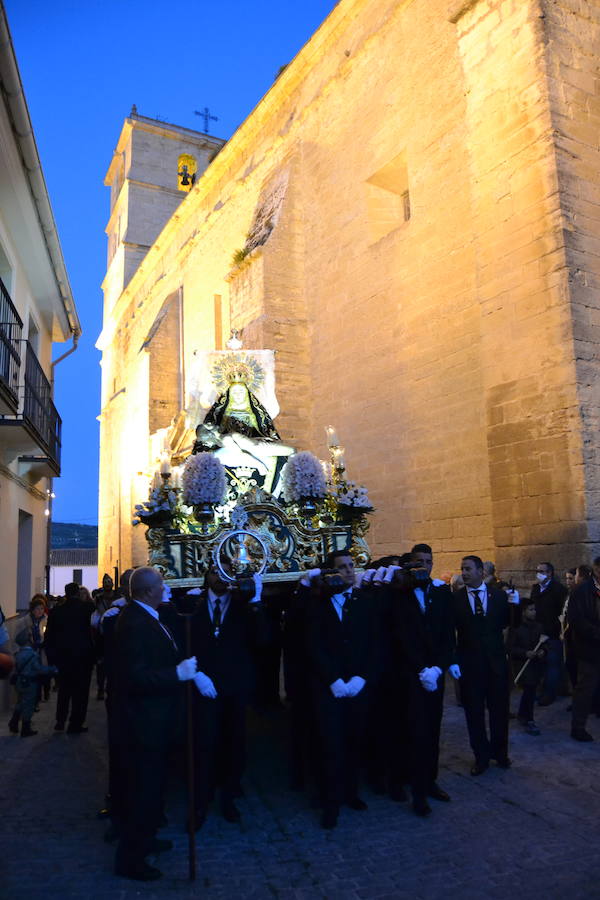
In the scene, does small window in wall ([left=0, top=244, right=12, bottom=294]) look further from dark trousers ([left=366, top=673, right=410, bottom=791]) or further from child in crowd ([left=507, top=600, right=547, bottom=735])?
child in crowd ([left=507, top=600, right=547, bottom=735])

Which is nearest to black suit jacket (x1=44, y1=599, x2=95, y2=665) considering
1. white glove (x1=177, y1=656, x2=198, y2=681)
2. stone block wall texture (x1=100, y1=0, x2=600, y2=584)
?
white glove (x1=177, y1=656, x2=198, y2=681)

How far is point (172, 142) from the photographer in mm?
29016

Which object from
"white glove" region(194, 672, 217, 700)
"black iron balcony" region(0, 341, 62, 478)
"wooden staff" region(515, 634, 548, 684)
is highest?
"black iron balcony" region(0, 341, 62, 478)

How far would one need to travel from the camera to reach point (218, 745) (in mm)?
4613

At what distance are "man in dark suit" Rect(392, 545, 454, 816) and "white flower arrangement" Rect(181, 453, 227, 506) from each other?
5.46ft

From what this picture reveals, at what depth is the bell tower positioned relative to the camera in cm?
2803

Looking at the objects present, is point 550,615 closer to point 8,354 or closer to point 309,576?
point 309,576

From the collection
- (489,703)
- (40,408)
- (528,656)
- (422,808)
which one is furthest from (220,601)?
(40,408)

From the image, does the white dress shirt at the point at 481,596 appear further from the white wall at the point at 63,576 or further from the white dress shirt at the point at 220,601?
the white wall at the point at 63,576

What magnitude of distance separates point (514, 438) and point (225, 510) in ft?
13.8

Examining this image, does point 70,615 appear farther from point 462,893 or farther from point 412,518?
point 412,518

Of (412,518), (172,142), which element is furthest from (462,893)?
(172,142)

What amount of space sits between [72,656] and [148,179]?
2575 cm

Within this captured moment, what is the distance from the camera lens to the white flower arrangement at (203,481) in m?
5.40
